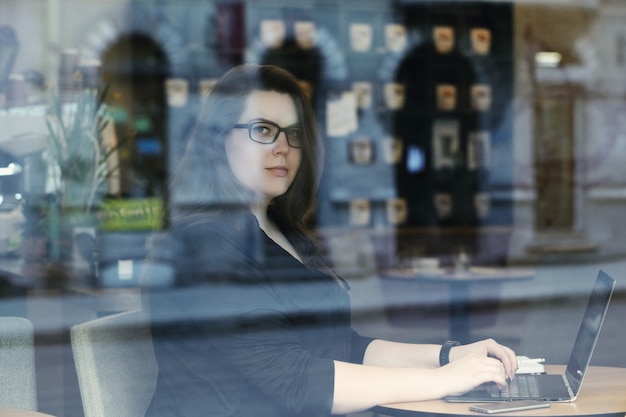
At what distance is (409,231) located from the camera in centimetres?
893

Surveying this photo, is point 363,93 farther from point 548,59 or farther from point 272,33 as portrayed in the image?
point 548,59

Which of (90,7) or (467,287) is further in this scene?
(90,7)

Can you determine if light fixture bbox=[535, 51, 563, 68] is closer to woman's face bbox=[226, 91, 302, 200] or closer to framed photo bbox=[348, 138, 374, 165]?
framed photo bbox=[348, 138, 374, 165]

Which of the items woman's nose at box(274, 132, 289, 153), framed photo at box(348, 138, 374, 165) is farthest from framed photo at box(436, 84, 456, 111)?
woman's nose at box(274, 132, 289, 153)

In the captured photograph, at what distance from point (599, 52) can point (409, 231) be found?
2.92 m

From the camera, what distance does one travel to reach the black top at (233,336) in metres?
1.63

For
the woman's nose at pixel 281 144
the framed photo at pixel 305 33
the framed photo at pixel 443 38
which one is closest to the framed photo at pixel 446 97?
the framed photo at pixel 443 38

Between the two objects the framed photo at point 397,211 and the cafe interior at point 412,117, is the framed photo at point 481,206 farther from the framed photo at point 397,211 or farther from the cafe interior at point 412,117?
the framed photo at point 397,211

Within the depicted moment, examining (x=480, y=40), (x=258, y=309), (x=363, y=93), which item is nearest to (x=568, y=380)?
(x=258, y=309)

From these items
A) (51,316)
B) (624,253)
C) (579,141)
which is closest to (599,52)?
(579,141)

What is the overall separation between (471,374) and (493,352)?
8.1 inches

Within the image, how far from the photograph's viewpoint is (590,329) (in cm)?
180

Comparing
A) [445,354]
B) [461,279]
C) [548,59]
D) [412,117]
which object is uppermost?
[548,59]

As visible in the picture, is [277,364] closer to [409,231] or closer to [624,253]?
[409,231]
